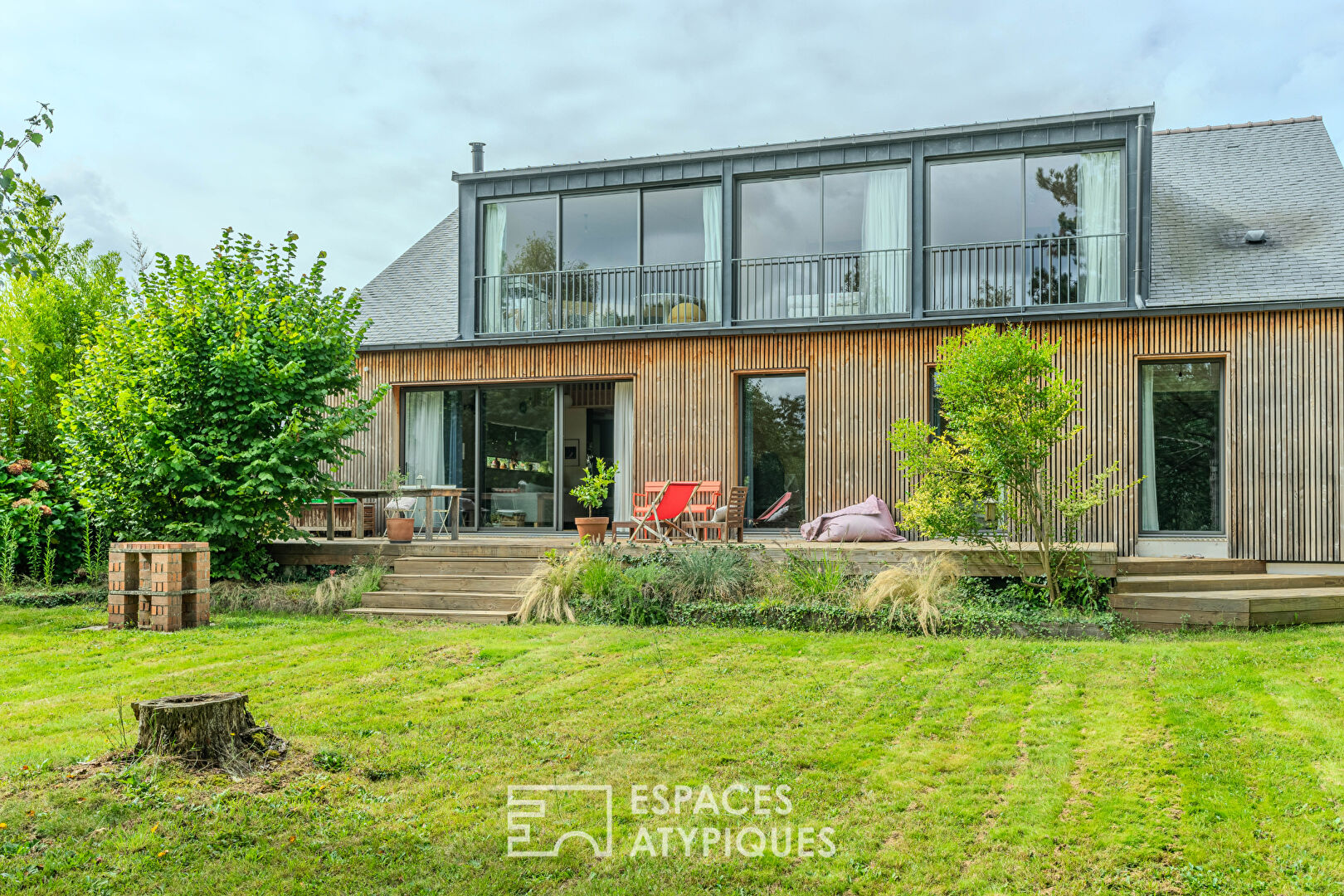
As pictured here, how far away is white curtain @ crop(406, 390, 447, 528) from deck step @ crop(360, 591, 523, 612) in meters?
4.23

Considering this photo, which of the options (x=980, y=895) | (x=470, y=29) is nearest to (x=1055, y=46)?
(x=470, y=29)

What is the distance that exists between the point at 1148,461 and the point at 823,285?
4.39m

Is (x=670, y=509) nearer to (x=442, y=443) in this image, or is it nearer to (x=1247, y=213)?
(x=442, y=443)

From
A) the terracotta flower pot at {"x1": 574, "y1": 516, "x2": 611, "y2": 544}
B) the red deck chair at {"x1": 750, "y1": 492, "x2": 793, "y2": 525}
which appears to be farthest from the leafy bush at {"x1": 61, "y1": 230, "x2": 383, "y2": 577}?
the red deck chair at {"x1": 750, "y1": 492, "x2": 793, "y2": 525}

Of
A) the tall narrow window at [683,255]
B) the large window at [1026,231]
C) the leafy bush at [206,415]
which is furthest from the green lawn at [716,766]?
the tall narrow window at [683,255]

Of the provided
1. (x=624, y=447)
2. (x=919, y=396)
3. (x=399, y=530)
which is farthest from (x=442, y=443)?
(x=919, y=396)

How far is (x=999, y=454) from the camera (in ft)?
26.7

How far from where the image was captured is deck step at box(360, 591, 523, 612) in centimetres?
913

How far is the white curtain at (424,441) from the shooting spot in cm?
A: 1366

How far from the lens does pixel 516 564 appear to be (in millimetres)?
A: 9961

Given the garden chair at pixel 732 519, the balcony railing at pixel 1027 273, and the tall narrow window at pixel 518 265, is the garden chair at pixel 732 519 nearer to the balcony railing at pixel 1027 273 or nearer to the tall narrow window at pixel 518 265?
the balcony railing at pixel 1027 273

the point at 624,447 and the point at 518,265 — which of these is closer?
the point at 624,447

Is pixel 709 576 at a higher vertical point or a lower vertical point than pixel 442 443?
lower

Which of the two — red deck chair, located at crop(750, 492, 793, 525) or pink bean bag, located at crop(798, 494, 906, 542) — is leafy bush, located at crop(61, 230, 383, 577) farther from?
pink bean bag, located at crop(798, 494, 906, 542)
